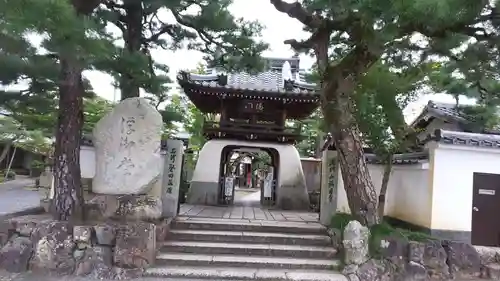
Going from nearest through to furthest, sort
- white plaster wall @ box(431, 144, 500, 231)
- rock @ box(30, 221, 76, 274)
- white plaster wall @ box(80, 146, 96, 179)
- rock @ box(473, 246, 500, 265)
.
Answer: rock @ box(30, 221, 76, 274) < rock @ box(473, 246, 500, 265) < white plaster wall @ box(431, 144, 500, 231) < white plaster wall @ box(80, 146, 96, 179)

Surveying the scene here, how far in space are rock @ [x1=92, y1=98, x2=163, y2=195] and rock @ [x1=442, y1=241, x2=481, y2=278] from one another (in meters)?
5.07

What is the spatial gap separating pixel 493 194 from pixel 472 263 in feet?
4.84

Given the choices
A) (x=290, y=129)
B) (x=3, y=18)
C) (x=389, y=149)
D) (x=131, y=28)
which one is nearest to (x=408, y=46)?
(x=389, y=149)

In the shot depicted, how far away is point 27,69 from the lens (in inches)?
A: 254

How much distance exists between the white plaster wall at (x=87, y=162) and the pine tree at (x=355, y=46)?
493 cm

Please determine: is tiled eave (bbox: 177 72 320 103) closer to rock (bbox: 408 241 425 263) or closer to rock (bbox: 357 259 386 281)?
rock (bbox: 408 241 425 263)

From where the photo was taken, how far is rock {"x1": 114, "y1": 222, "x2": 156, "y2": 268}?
6.24 metres

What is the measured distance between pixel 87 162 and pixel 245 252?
4.21 meters

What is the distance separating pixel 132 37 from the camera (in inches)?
339

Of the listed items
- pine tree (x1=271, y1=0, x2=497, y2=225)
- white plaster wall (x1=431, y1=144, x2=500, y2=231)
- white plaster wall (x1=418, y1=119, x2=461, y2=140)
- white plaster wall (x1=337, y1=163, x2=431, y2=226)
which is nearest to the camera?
pine tree (x1=271, y1=0, x2=497, y2=225)

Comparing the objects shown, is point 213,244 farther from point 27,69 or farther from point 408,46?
point 408,46

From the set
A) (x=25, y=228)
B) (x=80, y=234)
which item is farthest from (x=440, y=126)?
(x=25, y=228)

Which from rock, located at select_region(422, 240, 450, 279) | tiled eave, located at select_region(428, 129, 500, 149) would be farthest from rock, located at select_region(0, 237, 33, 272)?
tiled eave, located at select_region(428, 129, 500, 149)

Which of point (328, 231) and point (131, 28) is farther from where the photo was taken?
point (131, 28)
